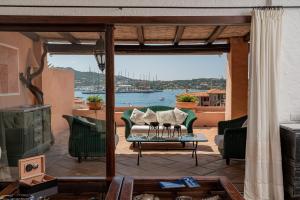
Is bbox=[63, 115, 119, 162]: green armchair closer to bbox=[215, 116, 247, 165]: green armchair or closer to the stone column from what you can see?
bbox=[215, 116, 247, 165]: green armchair

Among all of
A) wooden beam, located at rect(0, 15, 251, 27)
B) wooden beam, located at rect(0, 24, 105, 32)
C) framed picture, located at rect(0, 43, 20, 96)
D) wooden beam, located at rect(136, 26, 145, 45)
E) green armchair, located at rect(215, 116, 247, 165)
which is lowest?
green armchair, located at rect(215, 116, 247, 165)

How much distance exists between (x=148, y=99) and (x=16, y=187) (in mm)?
6955

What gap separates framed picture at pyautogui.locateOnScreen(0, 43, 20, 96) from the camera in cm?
425

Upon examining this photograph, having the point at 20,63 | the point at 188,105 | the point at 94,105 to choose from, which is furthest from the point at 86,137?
the point at 188,105

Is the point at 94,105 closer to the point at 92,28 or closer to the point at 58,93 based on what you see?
the point at 58,93

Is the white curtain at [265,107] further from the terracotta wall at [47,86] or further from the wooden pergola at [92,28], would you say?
the terracotta wall at [47,86]

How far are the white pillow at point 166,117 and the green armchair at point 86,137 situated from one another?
8.66ft

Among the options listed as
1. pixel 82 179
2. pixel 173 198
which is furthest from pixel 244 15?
pixel 82 179

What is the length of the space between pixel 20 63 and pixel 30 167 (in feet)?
6.79

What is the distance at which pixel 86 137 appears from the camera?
16.0 feet

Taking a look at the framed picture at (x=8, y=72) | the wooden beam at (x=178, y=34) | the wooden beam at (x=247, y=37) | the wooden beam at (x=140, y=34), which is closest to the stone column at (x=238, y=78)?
the wooden beam at (x=247, y=37)

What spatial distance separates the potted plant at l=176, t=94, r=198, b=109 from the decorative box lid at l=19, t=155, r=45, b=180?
7.05 metres

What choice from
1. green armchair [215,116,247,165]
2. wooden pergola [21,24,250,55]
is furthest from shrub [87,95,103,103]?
green armchair [215,116,247,165]

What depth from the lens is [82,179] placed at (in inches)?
111
